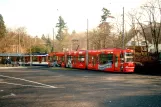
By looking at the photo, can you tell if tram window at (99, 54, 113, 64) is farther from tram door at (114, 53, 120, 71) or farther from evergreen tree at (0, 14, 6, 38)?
evergreen tree at (0, 14, 6, 38)

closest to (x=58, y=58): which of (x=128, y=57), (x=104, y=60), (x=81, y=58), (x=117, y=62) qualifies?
(x=81, y=58)

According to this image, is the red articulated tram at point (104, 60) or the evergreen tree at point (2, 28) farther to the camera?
the evergreen tree at point (2, 28)

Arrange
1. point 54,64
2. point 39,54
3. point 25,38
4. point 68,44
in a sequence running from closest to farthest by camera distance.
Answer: point 54,64, point 39,54, point 25,38, point 68,44

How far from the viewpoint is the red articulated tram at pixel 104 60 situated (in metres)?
36.1

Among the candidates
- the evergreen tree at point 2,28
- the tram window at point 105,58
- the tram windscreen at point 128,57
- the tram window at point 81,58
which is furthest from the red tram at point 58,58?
the evergreen tree at point 2,28

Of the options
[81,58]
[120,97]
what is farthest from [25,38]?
[120,97]

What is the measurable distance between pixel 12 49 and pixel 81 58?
2463 inches

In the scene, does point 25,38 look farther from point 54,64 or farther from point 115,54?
point 115,54

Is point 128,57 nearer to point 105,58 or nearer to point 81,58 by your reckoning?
point 105,58

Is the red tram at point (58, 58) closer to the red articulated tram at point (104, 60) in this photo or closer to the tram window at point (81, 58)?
the red articulated tram at point (104, 60)

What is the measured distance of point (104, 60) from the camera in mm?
39156

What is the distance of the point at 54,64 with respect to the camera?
58.3 metres

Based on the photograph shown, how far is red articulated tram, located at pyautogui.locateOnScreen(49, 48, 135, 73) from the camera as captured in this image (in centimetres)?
3612

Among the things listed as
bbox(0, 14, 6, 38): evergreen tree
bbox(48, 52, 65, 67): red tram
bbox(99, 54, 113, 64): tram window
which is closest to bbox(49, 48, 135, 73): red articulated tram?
bbox(99, 54, 113, 64): tram window
